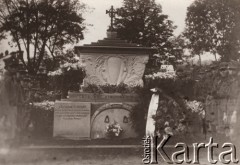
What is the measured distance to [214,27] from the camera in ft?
129

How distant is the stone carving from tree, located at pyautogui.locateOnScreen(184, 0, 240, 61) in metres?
20.3

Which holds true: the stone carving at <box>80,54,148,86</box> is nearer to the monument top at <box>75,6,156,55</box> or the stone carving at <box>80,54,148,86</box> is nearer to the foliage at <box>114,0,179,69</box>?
the monument top at <box>75,6,156,55</box>

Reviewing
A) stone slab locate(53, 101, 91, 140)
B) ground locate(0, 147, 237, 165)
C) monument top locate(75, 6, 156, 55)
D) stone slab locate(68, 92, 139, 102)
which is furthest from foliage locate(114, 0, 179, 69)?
ground locate(0, 147, 237, 165)

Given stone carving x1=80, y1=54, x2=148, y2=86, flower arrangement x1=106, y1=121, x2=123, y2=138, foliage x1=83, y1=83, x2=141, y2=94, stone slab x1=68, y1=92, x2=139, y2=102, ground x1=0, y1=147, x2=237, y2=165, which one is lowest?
ground x1=0, y1=147, x2=237, y2=165

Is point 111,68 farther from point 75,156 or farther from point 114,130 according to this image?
point 75,156

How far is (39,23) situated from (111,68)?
1828 cm

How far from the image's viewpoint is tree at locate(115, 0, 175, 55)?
43.7 m

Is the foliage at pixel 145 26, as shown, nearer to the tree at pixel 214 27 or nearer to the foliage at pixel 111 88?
the tree at pixel 214 27

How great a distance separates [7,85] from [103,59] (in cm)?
590

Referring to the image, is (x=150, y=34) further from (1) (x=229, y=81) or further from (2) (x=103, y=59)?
(1) (x=229, y=81)

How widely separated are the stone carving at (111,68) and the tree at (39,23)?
17.3 meters

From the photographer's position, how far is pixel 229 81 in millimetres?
10734

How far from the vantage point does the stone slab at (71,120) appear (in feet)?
44.7

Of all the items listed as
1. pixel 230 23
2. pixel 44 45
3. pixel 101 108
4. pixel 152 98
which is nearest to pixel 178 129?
pixel 152 98
